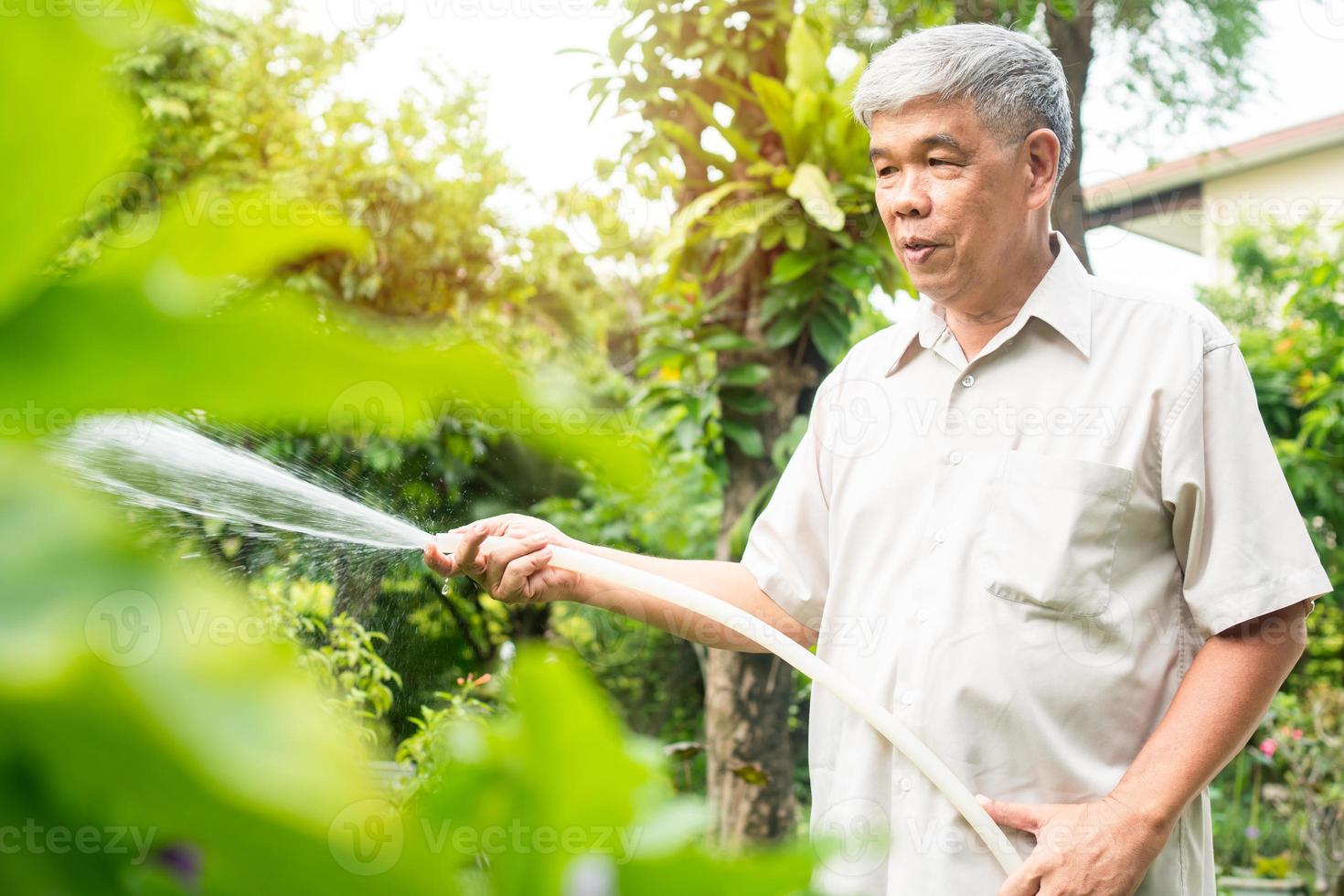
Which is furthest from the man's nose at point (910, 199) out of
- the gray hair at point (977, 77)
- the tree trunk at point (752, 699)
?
the tree trunk at point (752, 699)

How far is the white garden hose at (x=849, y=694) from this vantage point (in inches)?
67.8

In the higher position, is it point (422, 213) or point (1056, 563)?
point (422, 213)

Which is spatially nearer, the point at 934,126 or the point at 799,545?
the point at 934,126

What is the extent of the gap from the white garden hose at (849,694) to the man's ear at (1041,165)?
2.80ft

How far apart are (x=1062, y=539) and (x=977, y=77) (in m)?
0.75

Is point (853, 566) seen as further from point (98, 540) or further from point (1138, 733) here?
point (98, 540)

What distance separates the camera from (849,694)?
1726mm

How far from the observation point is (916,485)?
2.05 meters

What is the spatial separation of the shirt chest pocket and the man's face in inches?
13.9

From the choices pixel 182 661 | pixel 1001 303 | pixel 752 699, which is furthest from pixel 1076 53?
pixel 182 661

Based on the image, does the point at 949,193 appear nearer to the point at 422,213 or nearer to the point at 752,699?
the point at 752,699

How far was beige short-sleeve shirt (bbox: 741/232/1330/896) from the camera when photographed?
5.90 ft

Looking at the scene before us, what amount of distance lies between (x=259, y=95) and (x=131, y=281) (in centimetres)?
1173

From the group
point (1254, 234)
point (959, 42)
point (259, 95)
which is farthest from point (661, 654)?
point (1254, 234)
